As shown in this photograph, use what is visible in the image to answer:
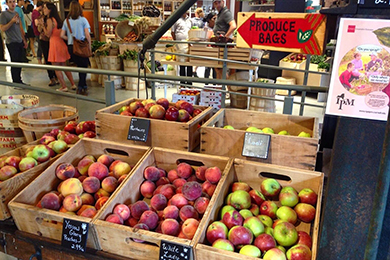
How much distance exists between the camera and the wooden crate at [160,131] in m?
1.73

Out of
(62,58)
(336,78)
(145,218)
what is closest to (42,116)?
(145,218)

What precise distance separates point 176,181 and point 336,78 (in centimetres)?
100

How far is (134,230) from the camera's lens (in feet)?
3.91

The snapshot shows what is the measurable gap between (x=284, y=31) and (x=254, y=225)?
76cm

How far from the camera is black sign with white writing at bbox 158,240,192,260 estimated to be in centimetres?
111

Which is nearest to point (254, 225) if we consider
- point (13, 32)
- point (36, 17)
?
point (13, 32)

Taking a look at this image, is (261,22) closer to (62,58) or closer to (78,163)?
(78,163)

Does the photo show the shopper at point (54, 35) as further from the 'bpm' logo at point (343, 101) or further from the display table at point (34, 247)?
the 'bpm' logo at point (343, 101)

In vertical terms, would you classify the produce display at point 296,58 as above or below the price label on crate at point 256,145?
above

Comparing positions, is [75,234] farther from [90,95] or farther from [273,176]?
[90,95]

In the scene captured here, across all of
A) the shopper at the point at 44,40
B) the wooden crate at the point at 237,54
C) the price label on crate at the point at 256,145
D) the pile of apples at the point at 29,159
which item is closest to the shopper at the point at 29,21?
the shopper at the point at 44,40

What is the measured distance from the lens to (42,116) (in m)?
2.76

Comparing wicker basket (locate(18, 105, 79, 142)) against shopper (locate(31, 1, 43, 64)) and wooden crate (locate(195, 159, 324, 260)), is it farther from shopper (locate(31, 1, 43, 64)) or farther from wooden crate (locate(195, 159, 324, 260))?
shopper (locate(31, 1, 43, 64))

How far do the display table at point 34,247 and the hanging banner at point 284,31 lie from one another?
37.5 inches
